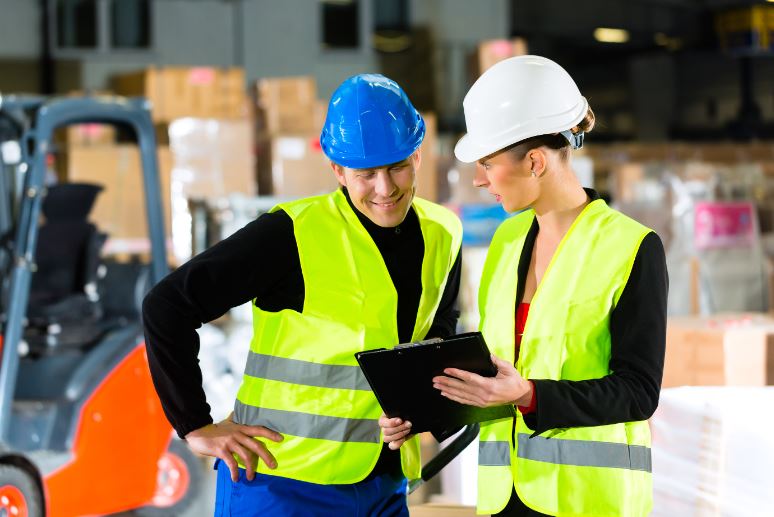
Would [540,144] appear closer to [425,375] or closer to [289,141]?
[425,375]

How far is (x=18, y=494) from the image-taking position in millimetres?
4117

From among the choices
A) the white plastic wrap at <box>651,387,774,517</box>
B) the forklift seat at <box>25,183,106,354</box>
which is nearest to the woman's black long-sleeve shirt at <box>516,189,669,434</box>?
the white plastic wrap at <box>651,387,774,517</box>

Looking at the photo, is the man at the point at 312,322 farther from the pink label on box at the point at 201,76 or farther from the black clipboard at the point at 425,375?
the pink label on box at the point at 201,76

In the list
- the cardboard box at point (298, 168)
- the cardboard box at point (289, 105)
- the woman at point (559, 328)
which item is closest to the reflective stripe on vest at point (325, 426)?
the woman at point (559, 328)

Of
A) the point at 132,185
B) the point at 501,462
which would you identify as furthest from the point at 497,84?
the point at 132,185

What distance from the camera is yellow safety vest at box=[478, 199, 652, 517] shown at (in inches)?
79.5

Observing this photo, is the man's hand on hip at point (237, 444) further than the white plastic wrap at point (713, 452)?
No

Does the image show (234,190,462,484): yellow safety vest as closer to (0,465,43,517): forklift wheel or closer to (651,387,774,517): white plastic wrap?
(651,387,774,517): white plastic wrap

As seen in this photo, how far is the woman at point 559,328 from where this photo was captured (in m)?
1.97

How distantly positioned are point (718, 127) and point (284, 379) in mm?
18862

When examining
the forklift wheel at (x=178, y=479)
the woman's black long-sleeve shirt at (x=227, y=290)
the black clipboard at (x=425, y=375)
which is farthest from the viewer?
the forklift wheel at (x=178, y=479)

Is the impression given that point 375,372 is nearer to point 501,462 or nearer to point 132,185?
point 501,462

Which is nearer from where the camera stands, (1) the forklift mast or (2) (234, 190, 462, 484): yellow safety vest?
(2) (234, 190, 462, 484): yellow safety vest

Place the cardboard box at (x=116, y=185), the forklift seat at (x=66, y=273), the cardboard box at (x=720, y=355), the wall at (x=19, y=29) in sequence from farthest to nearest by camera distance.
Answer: the wall at (x=19, y=29) < the cardboard box at (x=116, y=185) < the forklift seat at (x=66, y=273) < the cardboard box at (x=720, y=355)
